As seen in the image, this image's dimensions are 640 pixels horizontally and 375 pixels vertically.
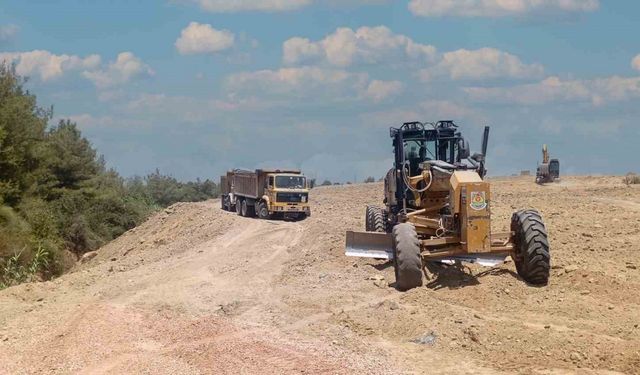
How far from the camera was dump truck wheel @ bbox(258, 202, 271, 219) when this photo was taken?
130 ft

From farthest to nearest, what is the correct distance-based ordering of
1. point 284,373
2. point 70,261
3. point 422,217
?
point 70,261 → point 422,217 → point 284,373

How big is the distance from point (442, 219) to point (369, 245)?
195 centimetres

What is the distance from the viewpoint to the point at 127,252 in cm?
3747

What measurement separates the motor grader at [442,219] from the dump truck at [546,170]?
42050 mm

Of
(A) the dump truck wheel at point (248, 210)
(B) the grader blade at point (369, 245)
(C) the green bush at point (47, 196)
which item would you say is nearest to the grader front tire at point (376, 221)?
(B) the grader blade at point (369, 245)

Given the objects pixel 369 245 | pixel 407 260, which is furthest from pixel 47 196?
pixel 407 260

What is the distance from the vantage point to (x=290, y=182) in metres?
39.5

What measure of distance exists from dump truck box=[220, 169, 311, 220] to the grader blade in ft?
69.2

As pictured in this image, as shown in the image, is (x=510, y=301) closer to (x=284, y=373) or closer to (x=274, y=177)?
(x=284, y=373)

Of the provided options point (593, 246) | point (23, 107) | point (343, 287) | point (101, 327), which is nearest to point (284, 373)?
point (101, 327)

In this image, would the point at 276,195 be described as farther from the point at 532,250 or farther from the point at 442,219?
the point at 532,250

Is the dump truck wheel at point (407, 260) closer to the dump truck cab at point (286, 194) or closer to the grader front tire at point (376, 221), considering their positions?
the grader front tire at point (376, 221)

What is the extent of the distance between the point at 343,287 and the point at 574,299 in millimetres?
4434

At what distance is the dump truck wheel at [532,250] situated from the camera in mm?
15164
